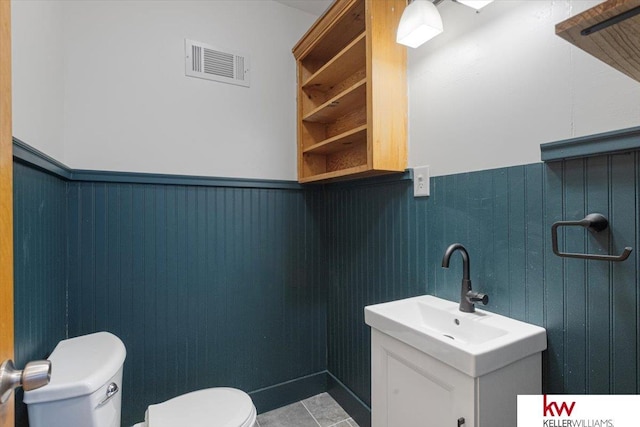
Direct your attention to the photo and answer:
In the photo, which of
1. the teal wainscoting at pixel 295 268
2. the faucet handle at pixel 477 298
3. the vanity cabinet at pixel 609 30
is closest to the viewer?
the vanity cabinet at pixel 609 30

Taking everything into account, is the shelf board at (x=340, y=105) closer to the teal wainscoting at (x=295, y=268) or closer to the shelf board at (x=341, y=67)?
the shelf board at (x=341, y=67)

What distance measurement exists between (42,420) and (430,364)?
1.23 m

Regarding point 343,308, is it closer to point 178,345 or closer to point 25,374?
point 178,345

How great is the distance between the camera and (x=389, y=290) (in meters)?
1.67

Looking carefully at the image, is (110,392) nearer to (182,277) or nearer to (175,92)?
(182,277)

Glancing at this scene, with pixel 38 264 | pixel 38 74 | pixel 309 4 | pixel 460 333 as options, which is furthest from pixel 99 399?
pixel 309 4

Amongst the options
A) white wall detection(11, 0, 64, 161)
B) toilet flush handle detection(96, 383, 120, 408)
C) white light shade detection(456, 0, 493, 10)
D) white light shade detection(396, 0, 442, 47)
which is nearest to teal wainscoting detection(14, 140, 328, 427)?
white wall detection(11, 0, 64, 161)

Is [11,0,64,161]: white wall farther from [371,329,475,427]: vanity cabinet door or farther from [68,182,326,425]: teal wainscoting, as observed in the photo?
[371,329,475,427]: vanity cabinet door

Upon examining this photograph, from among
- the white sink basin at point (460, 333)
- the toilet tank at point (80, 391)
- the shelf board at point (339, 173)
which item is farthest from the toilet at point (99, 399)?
the shelf board at point (339, 173)

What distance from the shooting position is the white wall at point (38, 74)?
986 mm

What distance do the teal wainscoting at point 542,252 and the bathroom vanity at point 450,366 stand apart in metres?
0.09

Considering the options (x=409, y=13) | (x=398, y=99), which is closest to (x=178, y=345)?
(x=398, y=99)

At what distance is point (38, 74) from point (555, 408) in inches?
83.3

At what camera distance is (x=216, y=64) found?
186 centimetres
